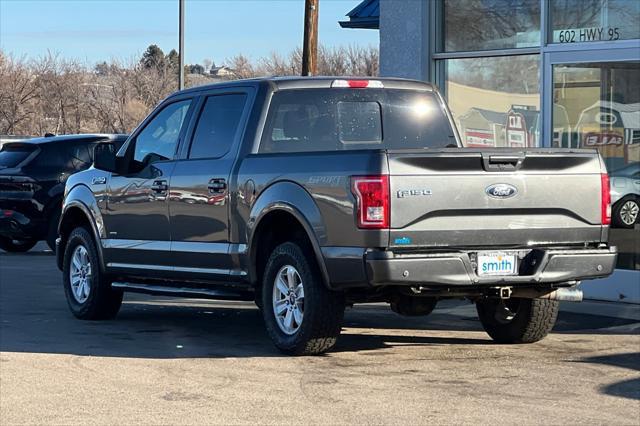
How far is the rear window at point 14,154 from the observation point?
62.8ft

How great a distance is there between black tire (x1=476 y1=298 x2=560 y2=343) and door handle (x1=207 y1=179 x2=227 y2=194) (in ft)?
7.30

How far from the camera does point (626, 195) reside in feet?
45.0

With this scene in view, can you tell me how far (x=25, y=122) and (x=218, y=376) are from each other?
168 feet

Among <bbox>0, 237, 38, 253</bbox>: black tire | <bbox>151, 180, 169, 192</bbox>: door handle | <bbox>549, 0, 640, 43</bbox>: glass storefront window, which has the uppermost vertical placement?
<bbox>549, 0, 640, 43</bbox>: glass storefront window

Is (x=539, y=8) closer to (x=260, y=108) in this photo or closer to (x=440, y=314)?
(x=440, y=314)

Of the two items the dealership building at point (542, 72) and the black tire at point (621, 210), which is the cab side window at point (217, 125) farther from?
the black tire at point (621, 210)

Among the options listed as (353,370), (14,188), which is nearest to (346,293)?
(353,370)

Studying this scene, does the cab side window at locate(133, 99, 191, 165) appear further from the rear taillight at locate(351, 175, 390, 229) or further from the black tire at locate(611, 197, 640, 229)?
the black tire at locate(611, 197, 640, 229)

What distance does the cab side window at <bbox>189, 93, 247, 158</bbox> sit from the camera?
10551 millimetres

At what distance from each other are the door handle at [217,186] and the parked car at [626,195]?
16.9 ft

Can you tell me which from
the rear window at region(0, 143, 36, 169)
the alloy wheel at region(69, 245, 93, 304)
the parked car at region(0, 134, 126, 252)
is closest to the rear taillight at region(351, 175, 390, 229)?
the alloy wheel at region(69, 245, 93, 304)

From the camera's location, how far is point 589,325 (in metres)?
11.7

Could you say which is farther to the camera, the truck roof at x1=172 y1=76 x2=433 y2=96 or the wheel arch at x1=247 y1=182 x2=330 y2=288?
the truck roof at x1=172 y1=76 x2=433 y2=96

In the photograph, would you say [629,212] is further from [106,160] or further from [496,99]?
[106,160]
